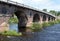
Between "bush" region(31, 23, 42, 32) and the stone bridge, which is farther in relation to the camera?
"bush" region(31, 23, 42, 32)

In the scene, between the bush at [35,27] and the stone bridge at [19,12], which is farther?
the bush at [35,27]

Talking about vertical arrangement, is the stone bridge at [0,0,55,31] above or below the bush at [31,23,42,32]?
above

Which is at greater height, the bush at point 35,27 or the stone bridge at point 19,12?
the stone bridge at point 19,12

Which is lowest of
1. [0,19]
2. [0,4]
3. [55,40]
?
[55,40]

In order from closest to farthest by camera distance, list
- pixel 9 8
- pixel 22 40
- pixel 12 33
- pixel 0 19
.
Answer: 1. pixel 22 40
2. pixel 12 33
3. pixel 0 19
4. pixel 9 8

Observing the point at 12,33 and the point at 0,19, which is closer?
the point at 12,33

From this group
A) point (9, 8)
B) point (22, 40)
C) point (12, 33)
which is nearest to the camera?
point (22, 40)

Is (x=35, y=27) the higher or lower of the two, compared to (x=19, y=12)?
lower

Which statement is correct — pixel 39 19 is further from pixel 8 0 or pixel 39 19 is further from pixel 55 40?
pixel 55 40

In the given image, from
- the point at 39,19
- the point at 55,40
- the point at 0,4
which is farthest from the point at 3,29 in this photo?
the point at 39,19

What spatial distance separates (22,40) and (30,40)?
1572 mm

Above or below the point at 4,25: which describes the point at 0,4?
above

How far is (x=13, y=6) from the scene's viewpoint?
220 feet

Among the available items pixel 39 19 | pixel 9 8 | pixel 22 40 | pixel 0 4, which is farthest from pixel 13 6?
pixel 39 19
